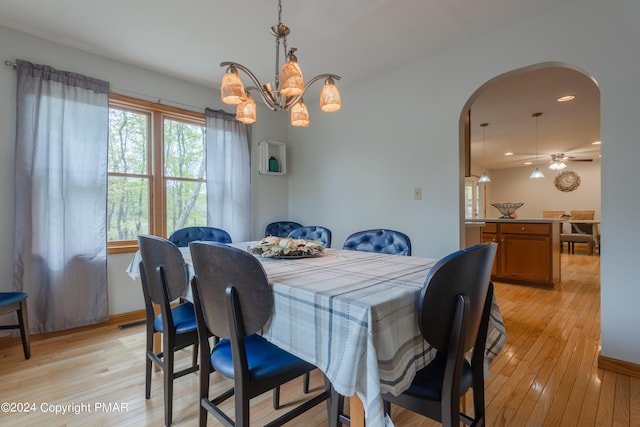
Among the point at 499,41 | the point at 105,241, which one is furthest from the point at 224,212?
the point at 499,41

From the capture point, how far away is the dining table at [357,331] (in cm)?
80

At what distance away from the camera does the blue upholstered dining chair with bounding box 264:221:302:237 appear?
3.85 m

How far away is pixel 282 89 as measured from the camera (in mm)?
1570

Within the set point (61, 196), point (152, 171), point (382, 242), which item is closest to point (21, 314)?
point (61, 196)

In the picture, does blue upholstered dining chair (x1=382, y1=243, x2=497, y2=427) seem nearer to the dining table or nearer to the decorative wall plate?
the dining table

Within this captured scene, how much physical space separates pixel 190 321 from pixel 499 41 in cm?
288

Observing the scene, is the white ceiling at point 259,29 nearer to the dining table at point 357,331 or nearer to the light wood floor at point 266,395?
the dining table at point 357,331

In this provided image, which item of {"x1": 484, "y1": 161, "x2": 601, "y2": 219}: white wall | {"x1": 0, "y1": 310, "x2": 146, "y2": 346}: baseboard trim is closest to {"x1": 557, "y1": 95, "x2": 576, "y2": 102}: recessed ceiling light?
{"x1": 0, "y1": 310, "x2": 146, "y2": 346}: baseboard trim

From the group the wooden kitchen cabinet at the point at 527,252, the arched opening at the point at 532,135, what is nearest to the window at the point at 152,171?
the arched opening at the point at 532,135

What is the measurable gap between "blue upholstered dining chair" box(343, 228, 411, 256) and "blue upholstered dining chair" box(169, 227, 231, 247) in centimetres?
110

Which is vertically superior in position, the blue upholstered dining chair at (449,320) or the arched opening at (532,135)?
the arched opening at (532,135)

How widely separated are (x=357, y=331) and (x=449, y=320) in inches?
11.6

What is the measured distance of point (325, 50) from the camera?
266 cm

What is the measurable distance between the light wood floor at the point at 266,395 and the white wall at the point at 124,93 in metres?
0.46
